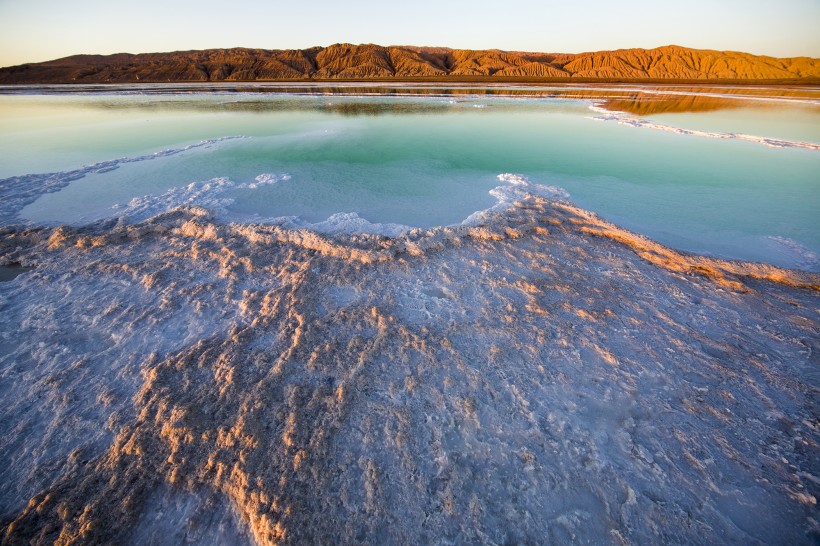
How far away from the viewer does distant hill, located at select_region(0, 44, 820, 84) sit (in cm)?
5619

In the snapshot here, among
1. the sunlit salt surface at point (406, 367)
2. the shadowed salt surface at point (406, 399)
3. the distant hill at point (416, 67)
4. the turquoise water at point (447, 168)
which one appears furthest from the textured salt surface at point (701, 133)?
the distant hill at point (416, 67)

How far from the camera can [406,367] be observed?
315cm

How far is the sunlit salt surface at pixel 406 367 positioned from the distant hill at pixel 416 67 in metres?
60.6

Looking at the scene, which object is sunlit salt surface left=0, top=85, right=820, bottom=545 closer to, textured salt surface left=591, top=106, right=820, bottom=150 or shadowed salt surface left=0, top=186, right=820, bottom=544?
shadowed salt surface left=0, top=186, right=820, bottom=544

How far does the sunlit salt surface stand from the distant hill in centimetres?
6057

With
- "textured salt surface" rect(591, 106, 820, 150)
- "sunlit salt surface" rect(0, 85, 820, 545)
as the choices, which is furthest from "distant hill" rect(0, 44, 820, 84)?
"sunlit salt surface" rect(0, 85, 820, 545)

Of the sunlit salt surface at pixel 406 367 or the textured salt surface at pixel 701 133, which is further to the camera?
the textured salt surface at pixel 701 133

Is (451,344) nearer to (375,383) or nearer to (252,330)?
(375,383)

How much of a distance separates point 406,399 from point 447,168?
7543 mm

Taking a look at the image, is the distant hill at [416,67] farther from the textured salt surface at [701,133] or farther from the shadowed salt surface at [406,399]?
the shadowed salt surface at [406,399]

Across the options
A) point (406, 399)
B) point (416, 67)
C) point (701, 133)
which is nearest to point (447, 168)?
point (406, 399)

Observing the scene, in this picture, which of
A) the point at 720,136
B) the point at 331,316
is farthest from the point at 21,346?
the point at 720,136

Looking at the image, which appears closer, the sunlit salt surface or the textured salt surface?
the sunlit salt surface

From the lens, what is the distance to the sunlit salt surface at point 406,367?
2.18 meters
